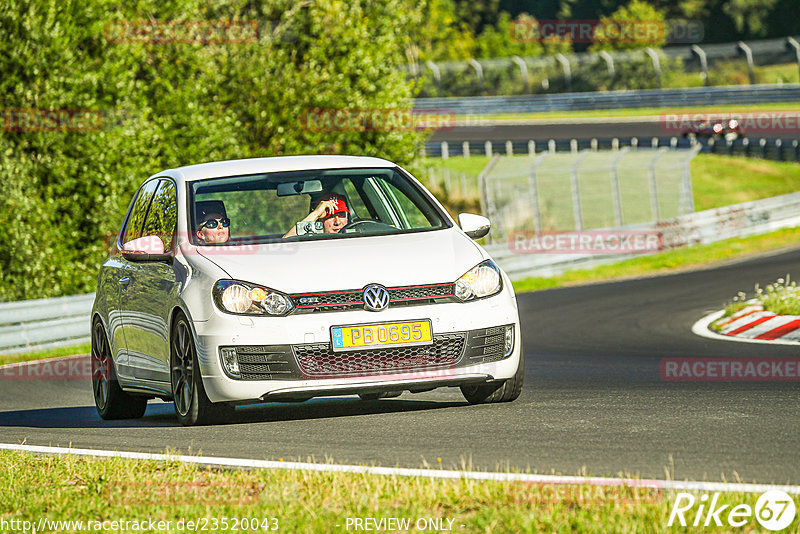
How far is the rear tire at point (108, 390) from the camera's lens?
950 cm

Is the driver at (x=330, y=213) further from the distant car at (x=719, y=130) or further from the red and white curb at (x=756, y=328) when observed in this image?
the distant car at (x=719, y=130)

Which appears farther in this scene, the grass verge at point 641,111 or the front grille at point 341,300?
the grass verge at point 641,111

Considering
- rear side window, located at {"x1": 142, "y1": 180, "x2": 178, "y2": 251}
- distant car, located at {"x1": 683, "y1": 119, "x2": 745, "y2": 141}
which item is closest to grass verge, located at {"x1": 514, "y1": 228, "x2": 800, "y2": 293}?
rear side window, located at {"x1": 142, "y1": 180, "x2": 178, "y2": 251}

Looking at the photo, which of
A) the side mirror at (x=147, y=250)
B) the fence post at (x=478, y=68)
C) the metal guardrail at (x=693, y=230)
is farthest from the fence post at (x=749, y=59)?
the side mirror at (x=147, y=250)

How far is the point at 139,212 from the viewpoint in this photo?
9.73m

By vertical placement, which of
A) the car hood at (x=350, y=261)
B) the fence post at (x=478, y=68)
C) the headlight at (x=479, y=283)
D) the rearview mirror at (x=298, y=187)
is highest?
the rearview mirror at (x=298, y=187)

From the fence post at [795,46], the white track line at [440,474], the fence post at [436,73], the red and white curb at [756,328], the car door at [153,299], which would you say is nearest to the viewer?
the white track line at [440,474]

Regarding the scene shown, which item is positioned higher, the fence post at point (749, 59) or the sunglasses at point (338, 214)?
the sunglasses at point (338, 214)

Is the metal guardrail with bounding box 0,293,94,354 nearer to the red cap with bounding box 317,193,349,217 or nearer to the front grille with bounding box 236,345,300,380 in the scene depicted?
the red cap with bounding box 317,193,349,217

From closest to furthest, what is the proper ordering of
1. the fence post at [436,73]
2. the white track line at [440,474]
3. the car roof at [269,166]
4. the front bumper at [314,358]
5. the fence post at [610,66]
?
the white track line at [440,474]
the front bumper at [314,358]
the car roof at [269,166]
the fence post at [610,66]
the fence post at [436,73]

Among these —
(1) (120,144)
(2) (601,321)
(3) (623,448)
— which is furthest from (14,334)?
(3) (623,448)

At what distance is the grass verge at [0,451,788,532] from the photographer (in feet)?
15.3

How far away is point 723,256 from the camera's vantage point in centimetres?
2708

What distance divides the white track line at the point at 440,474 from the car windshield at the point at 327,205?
69.7 inches
